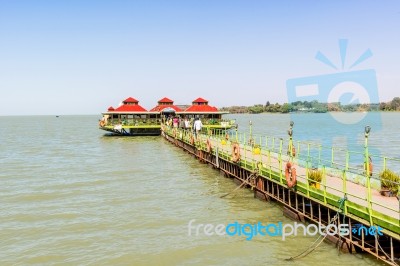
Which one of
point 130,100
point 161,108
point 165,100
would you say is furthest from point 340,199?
point 165,100

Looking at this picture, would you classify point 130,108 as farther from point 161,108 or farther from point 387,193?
point 387,193

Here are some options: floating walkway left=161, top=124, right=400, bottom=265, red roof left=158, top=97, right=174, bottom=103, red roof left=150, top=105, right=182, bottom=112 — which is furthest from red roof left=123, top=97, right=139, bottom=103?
floating walkway left=161, top=124, right=400, bottom=265

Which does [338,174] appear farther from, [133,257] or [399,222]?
[133,257]

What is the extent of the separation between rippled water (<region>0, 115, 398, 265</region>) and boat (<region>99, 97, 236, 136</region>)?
24911 mm

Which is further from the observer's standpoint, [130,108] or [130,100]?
[130,100]

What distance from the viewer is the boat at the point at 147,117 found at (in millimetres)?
51281

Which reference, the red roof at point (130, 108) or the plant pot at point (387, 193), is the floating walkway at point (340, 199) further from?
the red roof at point (130, 108)

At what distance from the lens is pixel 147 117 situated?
53500 millimetres

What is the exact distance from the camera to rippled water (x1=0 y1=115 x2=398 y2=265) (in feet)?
36.7

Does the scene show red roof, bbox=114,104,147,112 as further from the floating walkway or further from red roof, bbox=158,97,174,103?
the floating walkway

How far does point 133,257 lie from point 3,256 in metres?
4.35

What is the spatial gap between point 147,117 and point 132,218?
129 ft

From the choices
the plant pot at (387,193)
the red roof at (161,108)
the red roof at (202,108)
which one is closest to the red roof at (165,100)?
the red roof at (161,108)

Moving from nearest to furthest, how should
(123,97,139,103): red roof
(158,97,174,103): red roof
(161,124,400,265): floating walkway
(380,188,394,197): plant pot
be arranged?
(161,124,400,265): floating walkway, (380,188,394,197): plant pot, (123,97,139,103): red roof, (158,97,174,103): red roof
